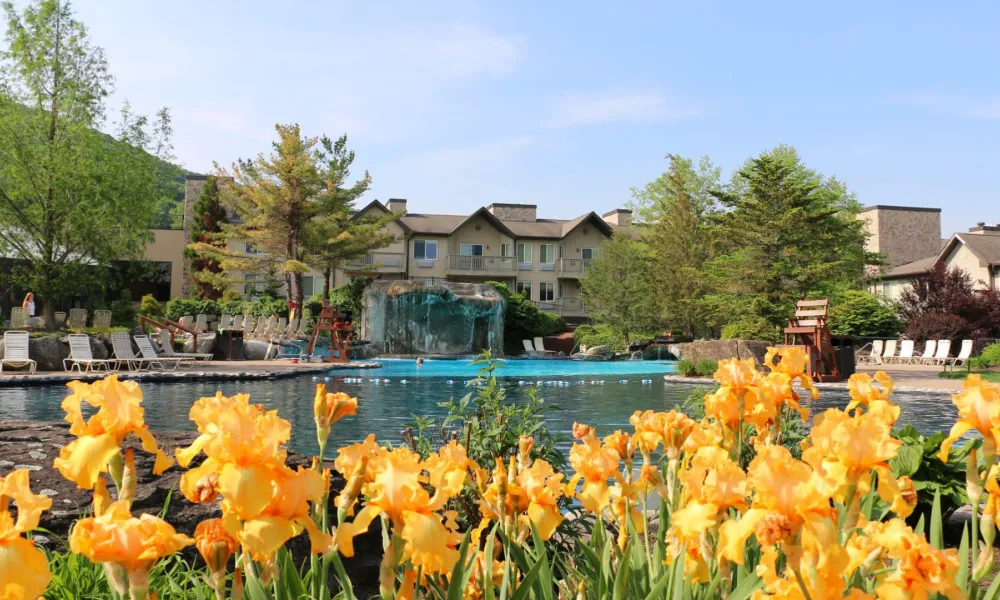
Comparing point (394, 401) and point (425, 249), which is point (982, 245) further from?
point (394, 401)

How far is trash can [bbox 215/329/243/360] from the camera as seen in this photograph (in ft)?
74.9

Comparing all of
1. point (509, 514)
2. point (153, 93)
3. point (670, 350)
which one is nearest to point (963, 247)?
point (670, 350)

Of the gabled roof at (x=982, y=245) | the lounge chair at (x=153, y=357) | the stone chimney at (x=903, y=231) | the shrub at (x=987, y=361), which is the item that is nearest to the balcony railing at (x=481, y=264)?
the gabled roof at (x=982, y=245)

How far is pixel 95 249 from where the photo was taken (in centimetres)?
2216

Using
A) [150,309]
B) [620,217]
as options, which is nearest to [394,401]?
[150,309]

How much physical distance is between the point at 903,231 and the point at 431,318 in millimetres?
35356

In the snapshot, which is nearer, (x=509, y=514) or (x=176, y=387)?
(x=509, y=514)

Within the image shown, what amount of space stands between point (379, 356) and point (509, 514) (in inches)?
1137

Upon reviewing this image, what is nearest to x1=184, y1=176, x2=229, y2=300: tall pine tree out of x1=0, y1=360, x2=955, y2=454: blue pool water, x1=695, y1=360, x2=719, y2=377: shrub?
x1=0, y1=360, x2=955, y2=454: blue pool water

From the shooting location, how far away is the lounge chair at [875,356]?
25.9 m

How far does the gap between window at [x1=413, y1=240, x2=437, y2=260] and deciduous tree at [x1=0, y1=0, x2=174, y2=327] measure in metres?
22.4

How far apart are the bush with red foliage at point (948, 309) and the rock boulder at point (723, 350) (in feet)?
36.5

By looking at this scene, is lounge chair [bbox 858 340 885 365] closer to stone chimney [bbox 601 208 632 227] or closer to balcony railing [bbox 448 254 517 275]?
balcony railing [bbox 448 254 517 275]

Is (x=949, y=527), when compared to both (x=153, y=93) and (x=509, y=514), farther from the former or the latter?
(x=153, y=93)
